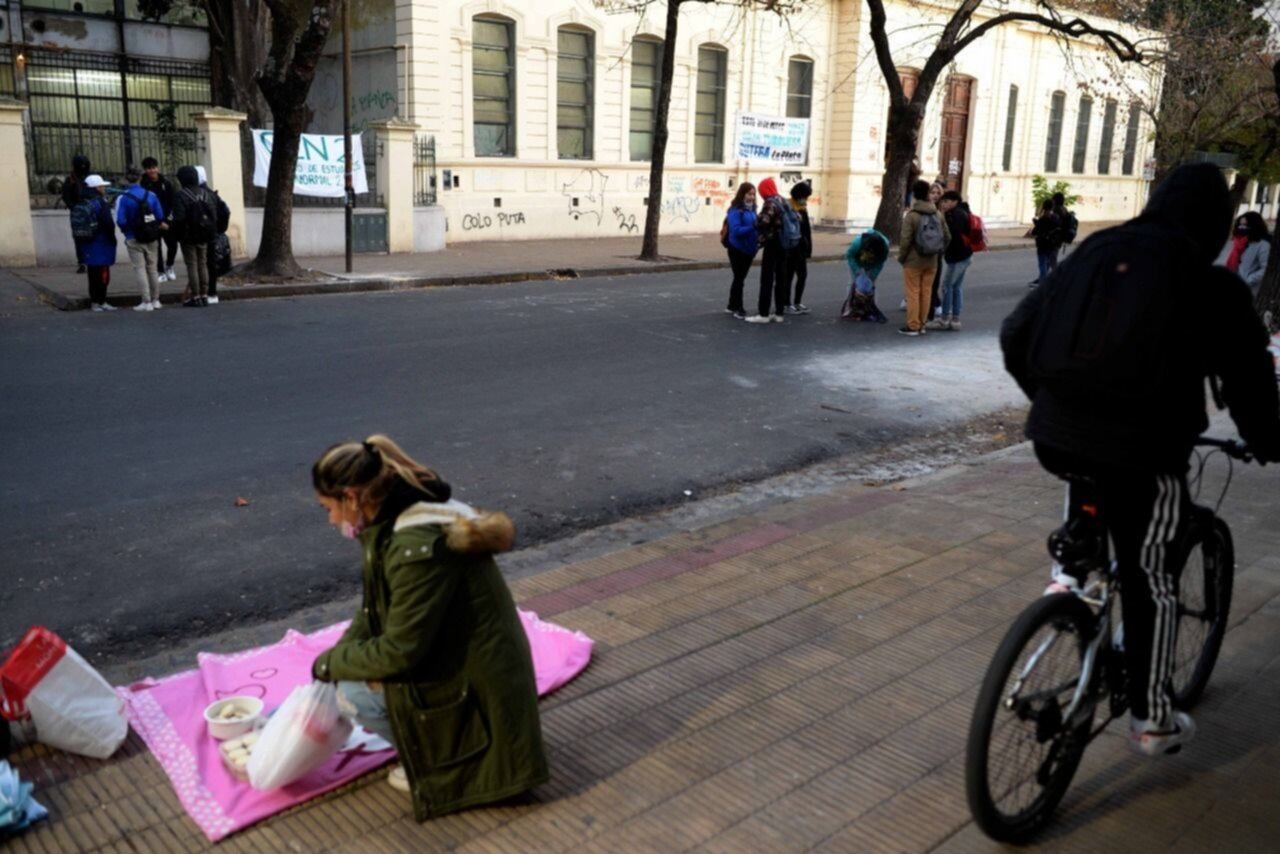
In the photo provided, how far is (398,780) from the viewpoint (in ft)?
11.2

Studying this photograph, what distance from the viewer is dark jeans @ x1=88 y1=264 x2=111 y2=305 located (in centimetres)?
1318

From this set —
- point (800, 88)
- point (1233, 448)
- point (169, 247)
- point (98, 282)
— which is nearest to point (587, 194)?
point (800, 88)

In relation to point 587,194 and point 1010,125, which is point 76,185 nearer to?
point 587,194

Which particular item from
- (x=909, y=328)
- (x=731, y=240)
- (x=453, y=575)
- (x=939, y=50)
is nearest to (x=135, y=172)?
(x=731, y=240)

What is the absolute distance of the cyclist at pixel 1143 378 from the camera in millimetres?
2938

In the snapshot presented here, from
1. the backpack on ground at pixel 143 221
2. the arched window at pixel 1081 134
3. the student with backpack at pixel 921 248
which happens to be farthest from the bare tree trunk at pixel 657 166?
the arched window at pixel 1081 134

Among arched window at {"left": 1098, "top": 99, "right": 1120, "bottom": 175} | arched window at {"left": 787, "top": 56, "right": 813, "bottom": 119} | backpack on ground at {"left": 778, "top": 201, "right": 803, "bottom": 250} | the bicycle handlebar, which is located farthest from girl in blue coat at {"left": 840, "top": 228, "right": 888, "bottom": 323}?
arched window at {"left": 1098, "top": 99, "right": 1120, "bottom": 175}

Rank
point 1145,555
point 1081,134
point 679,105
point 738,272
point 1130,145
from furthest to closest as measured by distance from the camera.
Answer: point 1130,145
point 1081,134
point 679,105
point 738,272
point 1145,555

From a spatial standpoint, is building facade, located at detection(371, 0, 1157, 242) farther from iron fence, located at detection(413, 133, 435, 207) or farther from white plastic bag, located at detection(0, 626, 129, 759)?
white plastic bag, located at detection(0, 626, 129, 759)

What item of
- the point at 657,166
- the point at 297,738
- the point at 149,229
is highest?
the point at 657,166

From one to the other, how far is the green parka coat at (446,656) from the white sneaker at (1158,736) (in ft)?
5.93

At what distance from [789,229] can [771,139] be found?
1691 cm

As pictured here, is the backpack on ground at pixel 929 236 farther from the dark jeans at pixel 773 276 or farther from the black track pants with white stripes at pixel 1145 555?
the black track pants with white stripes at pixel 1145 555

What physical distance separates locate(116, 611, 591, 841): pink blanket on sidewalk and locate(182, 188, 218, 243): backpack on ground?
10216 mm
